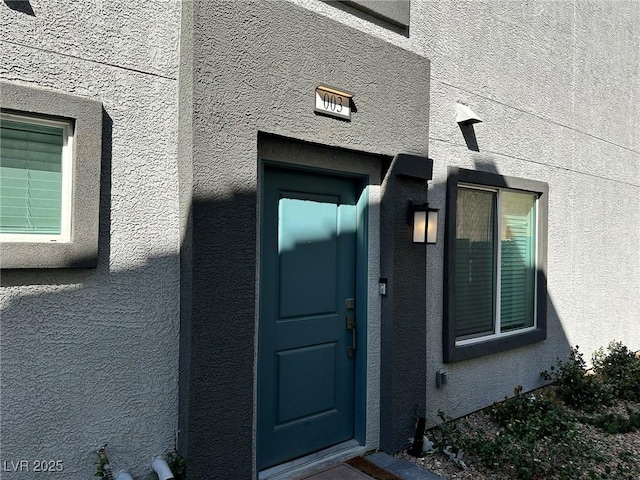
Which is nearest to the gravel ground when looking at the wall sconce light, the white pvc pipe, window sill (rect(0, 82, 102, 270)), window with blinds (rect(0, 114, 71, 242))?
the wall sconce light

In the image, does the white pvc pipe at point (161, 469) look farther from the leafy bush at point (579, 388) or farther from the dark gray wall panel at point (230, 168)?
the leafy bush at point (579, 388)

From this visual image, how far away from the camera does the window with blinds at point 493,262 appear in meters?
4.84

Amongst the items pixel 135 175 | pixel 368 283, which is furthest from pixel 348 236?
pixel 135 175

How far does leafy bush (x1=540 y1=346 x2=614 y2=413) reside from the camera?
17.3 feet

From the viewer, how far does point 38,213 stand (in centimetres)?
256

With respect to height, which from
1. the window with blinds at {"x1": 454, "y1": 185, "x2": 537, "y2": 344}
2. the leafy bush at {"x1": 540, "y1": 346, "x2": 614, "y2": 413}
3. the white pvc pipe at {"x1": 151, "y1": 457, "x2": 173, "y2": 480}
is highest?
the window with blinds at {"x1": 454, "y1": 185, "x2": 537, "y2": 344}

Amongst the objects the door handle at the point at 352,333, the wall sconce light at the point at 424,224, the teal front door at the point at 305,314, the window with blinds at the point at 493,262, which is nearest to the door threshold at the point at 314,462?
the teal front door at the point at 305,314

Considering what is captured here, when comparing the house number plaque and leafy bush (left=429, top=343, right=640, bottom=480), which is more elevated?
the house number plaque

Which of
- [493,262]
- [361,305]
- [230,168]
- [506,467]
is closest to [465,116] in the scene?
[493,262]

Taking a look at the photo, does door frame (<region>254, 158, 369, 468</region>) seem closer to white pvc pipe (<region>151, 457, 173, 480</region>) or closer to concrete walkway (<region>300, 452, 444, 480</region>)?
concrete walkway (<region>300, 452, 444, 480</region>)

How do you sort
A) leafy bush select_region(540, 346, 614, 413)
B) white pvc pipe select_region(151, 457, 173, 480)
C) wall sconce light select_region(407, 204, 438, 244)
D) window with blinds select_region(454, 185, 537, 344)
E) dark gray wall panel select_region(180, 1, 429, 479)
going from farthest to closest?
leafy bush select_region(540, 346, 614, 413) → window with blinds select_region(454, 185, 537, 344) → wall sconce light select_region(407, 204, 438, 244) → dark gray wall panel select_region(180, 1, 429, 479) → white pvc pipe select_region(151, 457, 173, 480)

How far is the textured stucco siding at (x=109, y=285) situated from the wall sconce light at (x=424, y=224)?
200 centimetres

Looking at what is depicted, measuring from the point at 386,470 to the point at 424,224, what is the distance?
1997 millimetres

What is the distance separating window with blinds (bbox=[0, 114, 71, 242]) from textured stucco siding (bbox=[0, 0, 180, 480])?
199 millimetres
